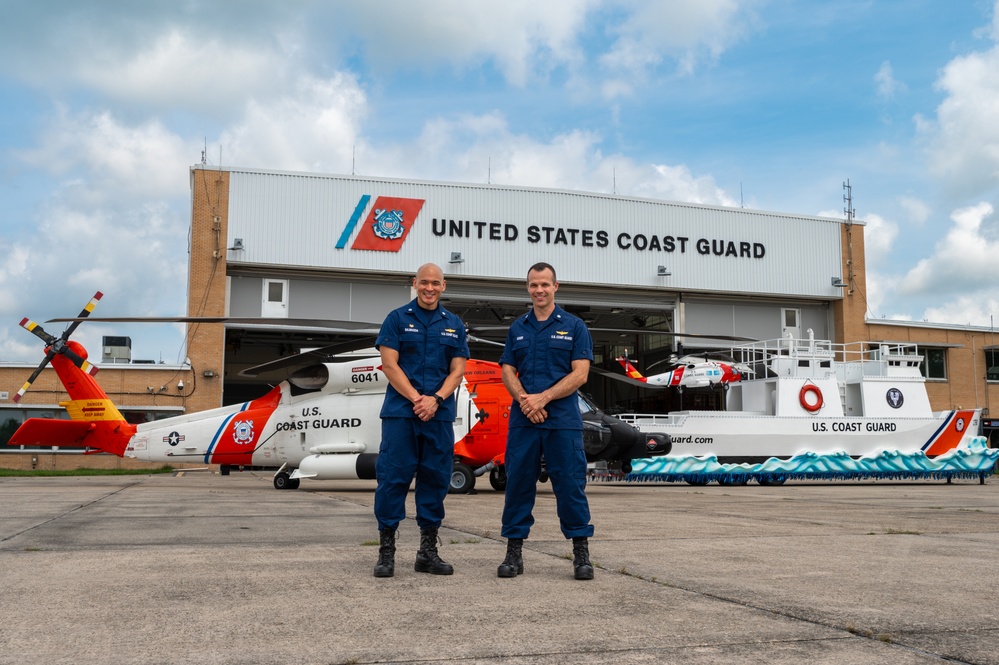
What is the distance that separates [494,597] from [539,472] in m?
0.94

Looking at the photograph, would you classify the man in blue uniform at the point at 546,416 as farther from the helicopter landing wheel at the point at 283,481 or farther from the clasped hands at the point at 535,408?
the helicopter landing wheel at the point at 283,481

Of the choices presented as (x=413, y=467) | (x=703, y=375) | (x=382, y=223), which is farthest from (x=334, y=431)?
(x=382, y=223)

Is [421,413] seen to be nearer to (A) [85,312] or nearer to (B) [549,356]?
(B) [549,356]

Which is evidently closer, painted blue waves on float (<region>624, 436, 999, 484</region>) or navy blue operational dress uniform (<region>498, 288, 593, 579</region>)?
navy blue operational dress uniform (<region>498, 288, 593, 579</region>)

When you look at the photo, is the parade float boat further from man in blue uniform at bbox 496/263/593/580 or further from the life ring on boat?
man in blue uniform at bbox 496/263/593/580

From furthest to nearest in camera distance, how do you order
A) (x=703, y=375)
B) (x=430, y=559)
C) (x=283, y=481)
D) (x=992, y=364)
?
(x=992, y=364) → (x=703, y=375) → (x=283, y=481) → (x=430, y=559)

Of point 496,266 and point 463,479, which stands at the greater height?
point 496,266

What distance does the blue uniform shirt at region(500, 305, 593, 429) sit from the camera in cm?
439

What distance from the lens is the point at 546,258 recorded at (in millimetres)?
28422

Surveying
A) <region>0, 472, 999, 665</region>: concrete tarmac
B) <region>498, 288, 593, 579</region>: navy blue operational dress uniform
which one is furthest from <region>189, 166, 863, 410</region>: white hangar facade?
<region>498, 288, 593, 579</region>: navy blue operational dress uniform

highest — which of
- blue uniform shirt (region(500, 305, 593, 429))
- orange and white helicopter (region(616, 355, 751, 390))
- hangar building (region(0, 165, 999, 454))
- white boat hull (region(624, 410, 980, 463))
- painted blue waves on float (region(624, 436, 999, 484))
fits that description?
hangar building (region(0, 165, 999, 454))

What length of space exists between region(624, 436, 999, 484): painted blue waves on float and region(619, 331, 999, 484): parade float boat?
0.02 metres

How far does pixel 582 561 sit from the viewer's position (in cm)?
404

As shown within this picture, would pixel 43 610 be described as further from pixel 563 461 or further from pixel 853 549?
pixel 853 549
